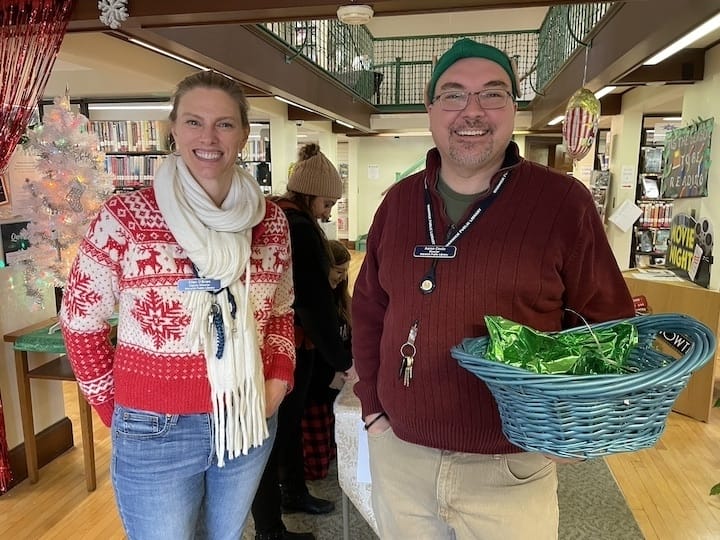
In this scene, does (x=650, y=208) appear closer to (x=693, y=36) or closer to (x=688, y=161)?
(x=688, y=161)

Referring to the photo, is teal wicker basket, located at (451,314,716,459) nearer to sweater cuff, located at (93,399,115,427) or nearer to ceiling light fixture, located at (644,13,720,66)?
sweater cuff, located at (93,399,115,427)

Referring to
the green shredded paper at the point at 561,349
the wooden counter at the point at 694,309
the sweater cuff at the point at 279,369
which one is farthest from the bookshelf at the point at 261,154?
the green shredded paper at the point at 561,349

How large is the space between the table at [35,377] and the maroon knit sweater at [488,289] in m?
1.94

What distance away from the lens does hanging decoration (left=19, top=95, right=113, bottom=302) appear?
279 cm

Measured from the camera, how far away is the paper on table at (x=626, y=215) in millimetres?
5676

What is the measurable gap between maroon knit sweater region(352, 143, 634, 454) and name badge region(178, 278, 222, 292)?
0.39 m

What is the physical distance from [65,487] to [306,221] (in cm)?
187

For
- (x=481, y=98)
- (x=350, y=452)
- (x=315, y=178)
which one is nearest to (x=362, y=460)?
→ (x=350, y=452)

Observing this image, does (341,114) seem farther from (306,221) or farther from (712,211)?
(306,221)

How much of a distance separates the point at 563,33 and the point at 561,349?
6.04 metres

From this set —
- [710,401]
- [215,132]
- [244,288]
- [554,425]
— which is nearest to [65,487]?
[244,288]

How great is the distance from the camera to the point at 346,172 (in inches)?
526

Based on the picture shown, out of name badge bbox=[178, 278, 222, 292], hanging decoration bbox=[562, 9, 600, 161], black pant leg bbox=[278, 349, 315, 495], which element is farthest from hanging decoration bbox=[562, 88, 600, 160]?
name badge bbox=[178, 278, 222, 292]

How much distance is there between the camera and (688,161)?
4.30 metres
